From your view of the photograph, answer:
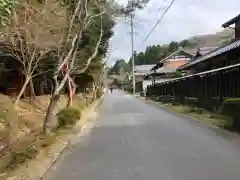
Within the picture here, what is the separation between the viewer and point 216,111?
22.3 metres

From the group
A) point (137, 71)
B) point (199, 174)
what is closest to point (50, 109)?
point (199, 174)

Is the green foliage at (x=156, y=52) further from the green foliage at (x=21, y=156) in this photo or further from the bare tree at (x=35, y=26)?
→ the green foliage at (x=21, y=156)

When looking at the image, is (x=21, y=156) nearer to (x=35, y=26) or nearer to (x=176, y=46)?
(x=35, y=26)

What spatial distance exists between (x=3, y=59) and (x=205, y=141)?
15307 millimetres

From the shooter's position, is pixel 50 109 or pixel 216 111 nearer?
pixel 50 109

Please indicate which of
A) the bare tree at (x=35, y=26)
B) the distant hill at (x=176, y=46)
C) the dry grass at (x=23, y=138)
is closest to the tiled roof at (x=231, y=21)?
the dry grass at (x=23, y=138)

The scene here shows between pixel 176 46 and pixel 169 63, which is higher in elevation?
pixel 176 46

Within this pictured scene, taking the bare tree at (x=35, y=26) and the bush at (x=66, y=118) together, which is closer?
the bare tree at (x=35, y=26)

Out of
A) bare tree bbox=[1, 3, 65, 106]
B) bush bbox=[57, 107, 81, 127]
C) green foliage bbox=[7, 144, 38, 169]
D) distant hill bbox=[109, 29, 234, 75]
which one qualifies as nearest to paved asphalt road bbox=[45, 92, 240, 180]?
green foliage bbox=[7, 144, 38, 169]

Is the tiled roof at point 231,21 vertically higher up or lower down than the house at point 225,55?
higher up

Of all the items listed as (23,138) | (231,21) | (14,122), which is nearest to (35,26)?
(14,122)

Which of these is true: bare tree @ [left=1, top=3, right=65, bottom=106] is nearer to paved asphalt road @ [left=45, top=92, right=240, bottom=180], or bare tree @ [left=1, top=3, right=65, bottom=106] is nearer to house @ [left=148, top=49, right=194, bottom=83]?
paved asphalt road @ [left=45, top=92, right=240, bottom=180]

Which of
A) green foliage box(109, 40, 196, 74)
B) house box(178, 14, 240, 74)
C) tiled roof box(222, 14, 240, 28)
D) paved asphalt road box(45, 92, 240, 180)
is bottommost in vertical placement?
paved asphalt road box(45, 92, 240, 180)

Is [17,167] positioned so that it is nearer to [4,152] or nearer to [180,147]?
[4,152]
